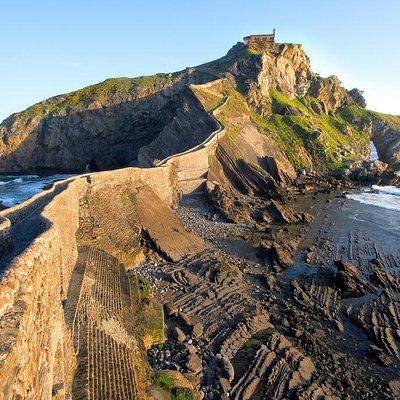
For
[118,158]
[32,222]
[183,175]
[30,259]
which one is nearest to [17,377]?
[30,259]

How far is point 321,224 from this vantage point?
1753 inches

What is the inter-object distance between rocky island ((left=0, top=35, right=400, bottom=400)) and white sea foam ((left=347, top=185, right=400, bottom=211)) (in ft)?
8.65

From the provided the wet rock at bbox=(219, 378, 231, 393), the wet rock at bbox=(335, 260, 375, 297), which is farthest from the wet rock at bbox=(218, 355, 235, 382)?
the wet rock at bbox=(335, 260, 375, 297)

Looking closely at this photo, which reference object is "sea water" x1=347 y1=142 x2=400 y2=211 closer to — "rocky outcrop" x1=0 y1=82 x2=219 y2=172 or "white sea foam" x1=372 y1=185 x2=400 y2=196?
"white sea foam" x1=372 y1=185 x2=400 y2=196

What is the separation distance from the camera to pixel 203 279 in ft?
92.5

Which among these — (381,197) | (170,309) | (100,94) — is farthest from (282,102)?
(170,309)

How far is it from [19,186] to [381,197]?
5536 centimetres

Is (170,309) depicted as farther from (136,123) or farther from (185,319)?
(136,123)

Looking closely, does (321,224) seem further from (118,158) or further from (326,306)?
(118,158)

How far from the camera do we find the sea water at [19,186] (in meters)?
52.1

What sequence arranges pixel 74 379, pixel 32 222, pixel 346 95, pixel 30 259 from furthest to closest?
pixel 346 95 < pixel 32 222 < pixel 74 379 < pixel 30 259

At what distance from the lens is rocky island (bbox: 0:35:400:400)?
13.0 meters

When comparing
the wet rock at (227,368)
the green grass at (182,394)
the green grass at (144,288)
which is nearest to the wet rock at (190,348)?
the wet rock at (227,368)

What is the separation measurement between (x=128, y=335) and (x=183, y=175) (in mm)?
30023
